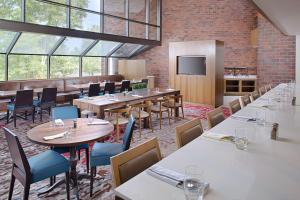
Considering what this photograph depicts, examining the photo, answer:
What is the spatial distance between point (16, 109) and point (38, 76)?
239 centimetres

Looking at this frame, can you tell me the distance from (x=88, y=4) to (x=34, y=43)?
2044 millimetres

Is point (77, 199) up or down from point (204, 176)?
down

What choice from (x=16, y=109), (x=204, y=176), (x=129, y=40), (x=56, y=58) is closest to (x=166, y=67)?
(x=129, y=40)

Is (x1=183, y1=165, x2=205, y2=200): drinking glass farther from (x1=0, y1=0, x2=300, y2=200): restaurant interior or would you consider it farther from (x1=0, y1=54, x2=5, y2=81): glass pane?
(x1=0, y1=54, x2=5, y2=81): glass pane

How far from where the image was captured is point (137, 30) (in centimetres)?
975

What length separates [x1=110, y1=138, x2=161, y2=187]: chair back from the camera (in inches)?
62.2

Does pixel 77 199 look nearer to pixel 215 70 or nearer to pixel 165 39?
pixel 215 70

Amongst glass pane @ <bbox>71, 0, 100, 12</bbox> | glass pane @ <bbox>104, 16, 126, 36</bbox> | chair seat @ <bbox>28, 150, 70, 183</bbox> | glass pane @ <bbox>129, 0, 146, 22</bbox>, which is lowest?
chair seat @ <bbox>28, 150, 70, 183</bbox>

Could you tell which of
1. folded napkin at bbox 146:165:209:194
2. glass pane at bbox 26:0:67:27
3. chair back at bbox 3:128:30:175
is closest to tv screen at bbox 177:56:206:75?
glass pane at bbox 26:0:67:27

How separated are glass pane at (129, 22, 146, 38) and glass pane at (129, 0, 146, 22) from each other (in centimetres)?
22

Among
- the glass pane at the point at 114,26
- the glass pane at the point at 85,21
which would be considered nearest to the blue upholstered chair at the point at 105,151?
the glass pane at the point at 85,21

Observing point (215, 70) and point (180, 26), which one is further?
point (180, 26)

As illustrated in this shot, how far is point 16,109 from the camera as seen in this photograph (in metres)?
5.84

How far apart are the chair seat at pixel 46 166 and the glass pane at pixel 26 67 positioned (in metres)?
5.67
